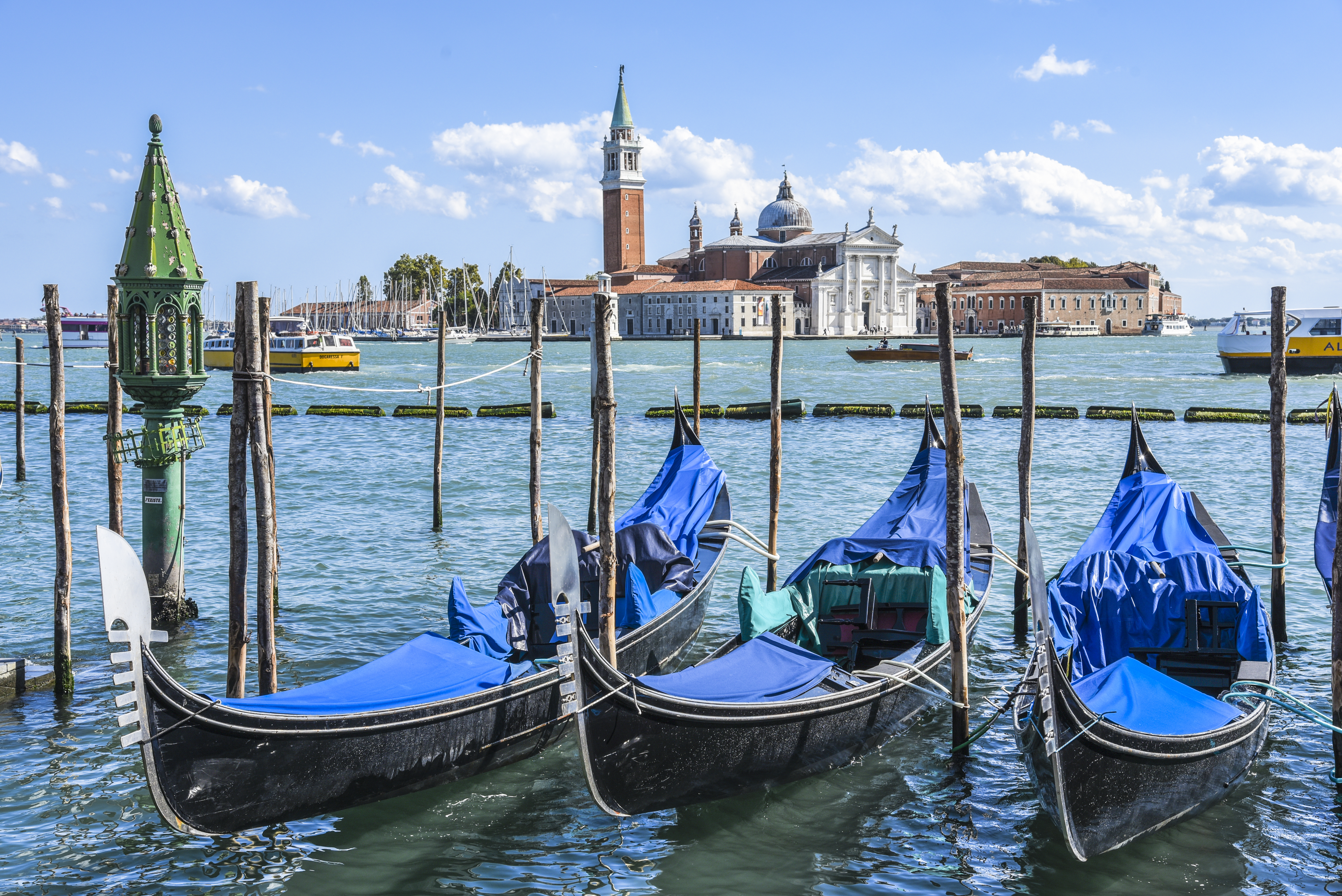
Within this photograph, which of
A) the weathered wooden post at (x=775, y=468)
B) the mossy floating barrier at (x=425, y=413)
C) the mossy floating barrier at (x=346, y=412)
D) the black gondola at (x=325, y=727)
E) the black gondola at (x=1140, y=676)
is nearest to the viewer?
the black gondola at (x=325, y=727)

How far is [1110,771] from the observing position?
406cm

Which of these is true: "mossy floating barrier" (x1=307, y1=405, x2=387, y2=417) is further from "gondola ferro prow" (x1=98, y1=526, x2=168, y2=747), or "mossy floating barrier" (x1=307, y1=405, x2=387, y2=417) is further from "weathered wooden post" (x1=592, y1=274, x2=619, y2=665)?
"gondola ferro prow" (x1=98, y1=526, x2=168, y2=747)

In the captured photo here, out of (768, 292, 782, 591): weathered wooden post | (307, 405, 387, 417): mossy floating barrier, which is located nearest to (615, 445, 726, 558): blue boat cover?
(768, 292, 782, 591): weathered wooden post

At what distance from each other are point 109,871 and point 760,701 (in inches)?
93.8

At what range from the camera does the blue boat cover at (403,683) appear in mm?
4199

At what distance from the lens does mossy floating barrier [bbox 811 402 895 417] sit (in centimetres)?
2208

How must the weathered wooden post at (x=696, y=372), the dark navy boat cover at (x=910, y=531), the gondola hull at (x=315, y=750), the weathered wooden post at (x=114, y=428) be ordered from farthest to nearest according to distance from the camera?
1. the weathered wooden post at (x=696, y=372)
2. the weathered wooden post at (x=114, y=428)
3. the dark navy boat cover at (x=910, y=531)
4. the gondola hull at (x=315, y=750)

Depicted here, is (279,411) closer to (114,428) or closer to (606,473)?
(114,428)

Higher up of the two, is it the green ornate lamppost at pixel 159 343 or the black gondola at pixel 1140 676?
the green ornate lamppost at pixel 159 343

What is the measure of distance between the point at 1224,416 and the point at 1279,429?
48.9 feet

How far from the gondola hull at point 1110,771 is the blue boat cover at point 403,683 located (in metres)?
2.10

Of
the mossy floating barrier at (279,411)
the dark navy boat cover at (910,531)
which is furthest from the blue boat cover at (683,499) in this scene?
the mossy floating barrier at (279,411)

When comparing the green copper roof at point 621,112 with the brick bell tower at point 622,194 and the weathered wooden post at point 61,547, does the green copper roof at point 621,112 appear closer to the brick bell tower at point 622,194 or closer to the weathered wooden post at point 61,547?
the brick bell tower at point 622,194

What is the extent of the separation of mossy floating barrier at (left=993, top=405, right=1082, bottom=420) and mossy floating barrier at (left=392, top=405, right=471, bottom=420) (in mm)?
9807
